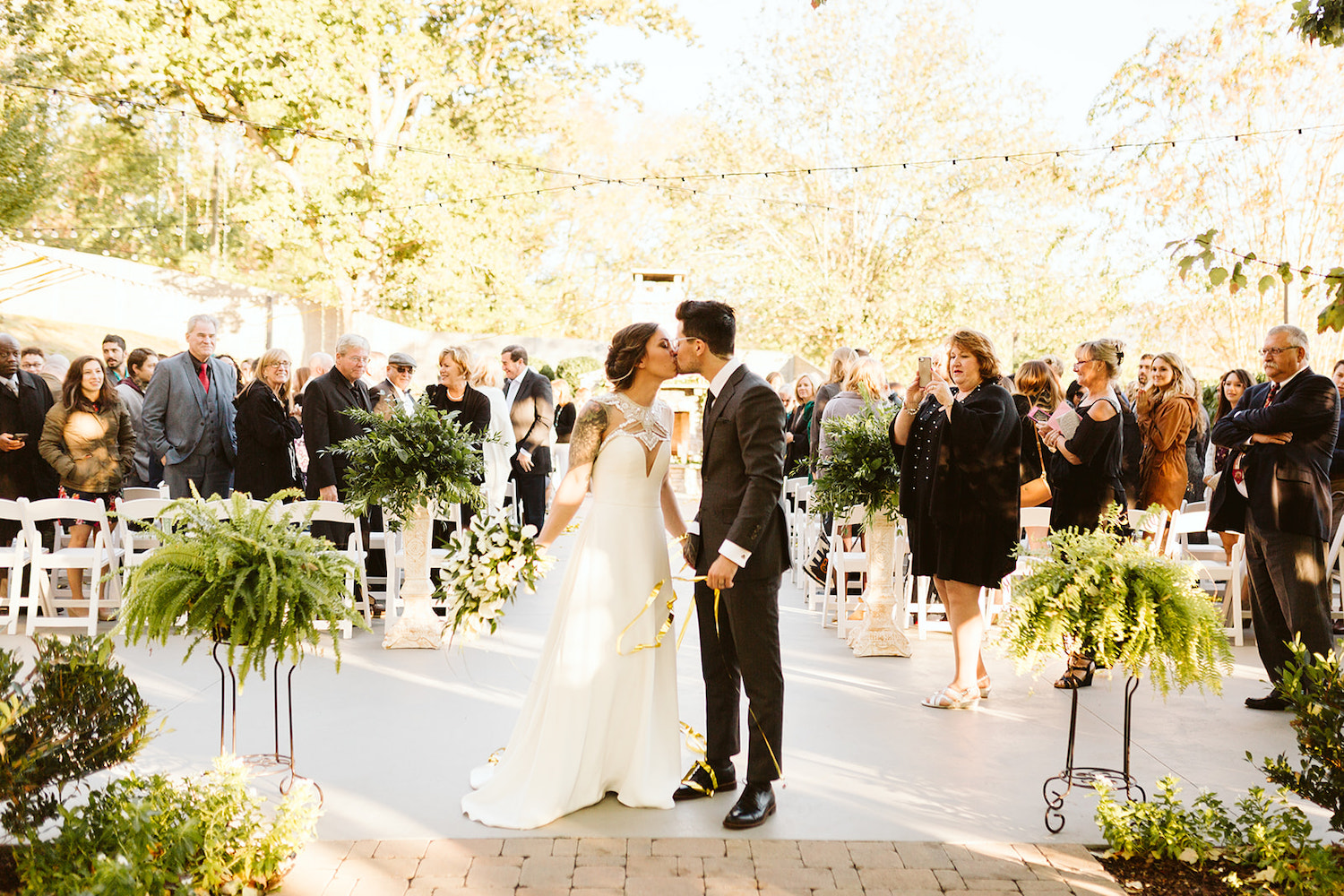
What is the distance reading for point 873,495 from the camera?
709cm

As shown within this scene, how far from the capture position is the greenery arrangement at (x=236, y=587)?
140 inches

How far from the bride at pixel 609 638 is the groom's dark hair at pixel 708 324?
0.11m

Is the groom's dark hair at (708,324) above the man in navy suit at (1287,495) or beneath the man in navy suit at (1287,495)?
above

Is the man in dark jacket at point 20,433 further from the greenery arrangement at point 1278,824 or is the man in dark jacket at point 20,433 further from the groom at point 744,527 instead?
the greenery arrangement at point 1278,824

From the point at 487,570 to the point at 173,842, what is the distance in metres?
1.45

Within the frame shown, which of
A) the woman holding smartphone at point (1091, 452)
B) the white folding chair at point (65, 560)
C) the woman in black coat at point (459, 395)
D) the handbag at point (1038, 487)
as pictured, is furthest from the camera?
the woman in black coat at point (459, 395)

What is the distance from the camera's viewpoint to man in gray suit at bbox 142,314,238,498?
8102 mm

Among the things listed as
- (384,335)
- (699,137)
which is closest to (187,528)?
(384,335)

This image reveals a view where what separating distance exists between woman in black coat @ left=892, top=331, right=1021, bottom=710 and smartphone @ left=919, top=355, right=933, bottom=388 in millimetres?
31

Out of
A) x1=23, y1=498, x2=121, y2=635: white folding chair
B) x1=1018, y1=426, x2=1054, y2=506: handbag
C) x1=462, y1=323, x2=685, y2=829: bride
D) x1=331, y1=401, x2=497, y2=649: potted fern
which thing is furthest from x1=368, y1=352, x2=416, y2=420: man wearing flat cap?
x1=1018, y1=426, x2=1054, y2=506: handbag

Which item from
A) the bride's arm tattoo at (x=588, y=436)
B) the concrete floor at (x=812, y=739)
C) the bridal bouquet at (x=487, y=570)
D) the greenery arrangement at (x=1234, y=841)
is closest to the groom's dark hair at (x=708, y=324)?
the bride's arm tattoo at (x=588, y=436)

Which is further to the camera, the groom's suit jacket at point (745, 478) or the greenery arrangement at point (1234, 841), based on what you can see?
the groom's suit jacket at point (745, 478)

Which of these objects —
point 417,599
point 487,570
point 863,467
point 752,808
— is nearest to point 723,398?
point 487,570

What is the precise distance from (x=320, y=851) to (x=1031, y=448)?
173 inches
